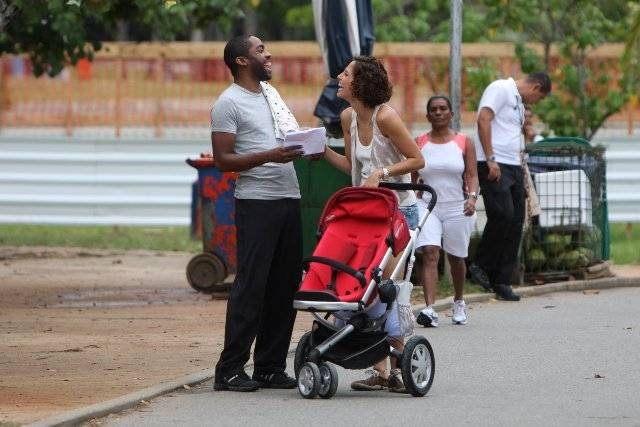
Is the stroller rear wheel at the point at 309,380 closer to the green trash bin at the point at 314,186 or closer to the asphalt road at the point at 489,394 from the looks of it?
the asphalt road at the point at 489,394

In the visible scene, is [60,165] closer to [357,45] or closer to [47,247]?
[47,247]

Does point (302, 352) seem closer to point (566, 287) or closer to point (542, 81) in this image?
point (542, 81)

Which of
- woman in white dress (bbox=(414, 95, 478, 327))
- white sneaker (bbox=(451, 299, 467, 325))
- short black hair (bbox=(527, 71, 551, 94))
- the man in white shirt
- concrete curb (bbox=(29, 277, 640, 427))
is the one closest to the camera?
concrete curb (bbox=(29, 277, 640, 427))

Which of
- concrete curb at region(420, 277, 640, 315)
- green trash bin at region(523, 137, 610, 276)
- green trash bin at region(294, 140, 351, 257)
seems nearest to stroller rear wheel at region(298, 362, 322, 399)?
concrete curb at region(420, 277, 640, 315)

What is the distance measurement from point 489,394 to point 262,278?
4.74ft

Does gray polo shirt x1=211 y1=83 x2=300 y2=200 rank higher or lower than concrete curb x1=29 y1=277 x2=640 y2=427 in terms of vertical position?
higher

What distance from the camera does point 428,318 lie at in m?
12.9

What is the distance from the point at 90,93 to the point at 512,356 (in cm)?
1280

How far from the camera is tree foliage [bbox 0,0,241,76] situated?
14832 mm

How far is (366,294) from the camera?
31.2 feet

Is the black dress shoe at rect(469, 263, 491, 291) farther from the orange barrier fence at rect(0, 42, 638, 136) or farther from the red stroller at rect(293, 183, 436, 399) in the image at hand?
the orange barrier fence at rect(0, 42, 638, 136)

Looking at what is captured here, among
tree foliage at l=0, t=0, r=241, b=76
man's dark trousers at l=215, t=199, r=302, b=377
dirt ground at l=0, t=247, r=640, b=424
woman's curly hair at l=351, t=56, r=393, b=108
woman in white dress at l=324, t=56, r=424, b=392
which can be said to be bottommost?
dirt ground at l=0, t=247, r=640, b=424

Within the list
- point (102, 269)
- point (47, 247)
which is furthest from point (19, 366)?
point (47, 247)

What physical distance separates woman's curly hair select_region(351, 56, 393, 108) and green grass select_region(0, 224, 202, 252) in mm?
10147
